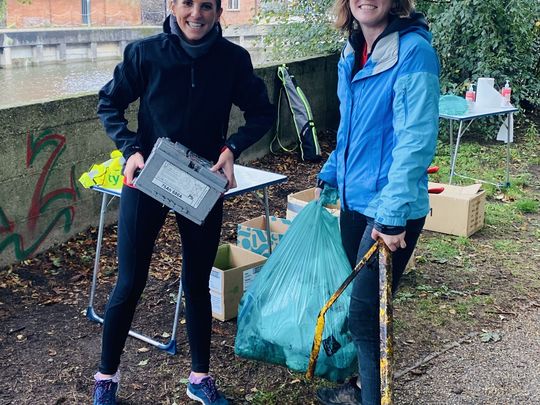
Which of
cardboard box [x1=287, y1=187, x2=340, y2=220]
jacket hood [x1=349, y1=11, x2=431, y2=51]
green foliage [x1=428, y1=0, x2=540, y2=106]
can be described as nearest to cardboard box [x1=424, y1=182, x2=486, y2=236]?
cardboard box [x1=287, y1=187, x2=340, y2=220]

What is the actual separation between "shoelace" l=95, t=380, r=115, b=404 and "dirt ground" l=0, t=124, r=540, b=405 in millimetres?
177

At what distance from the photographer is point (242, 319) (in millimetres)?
3154

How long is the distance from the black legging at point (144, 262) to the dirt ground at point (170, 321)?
39 centimetres

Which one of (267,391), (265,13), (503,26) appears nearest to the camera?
(267,391)

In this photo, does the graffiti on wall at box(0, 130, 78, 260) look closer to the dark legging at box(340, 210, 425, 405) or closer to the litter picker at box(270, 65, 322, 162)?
the dark legging at box(340, 210, 425, 405)

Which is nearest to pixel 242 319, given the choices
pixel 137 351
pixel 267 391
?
pixel 267 391

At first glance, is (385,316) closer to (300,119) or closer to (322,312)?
(322,312)

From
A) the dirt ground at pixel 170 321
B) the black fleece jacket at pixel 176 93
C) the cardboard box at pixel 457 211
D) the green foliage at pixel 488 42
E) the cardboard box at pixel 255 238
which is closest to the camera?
the black fleece jacket at pixel 176 93

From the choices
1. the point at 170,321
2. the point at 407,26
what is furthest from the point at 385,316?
the point at 170,321

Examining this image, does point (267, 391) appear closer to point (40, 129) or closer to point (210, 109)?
point (210, 109)

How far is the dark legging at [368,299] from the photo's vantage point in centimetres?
236

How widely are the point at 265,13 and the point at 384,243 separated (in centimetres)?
786

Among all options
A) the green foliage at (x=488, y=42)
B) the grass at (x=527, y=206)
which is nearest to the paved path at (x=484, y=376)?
the grass at (x=527, y=206)

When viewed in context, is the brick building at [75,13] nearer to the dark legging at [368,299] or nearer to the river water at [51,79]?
the river water at [51,79]
